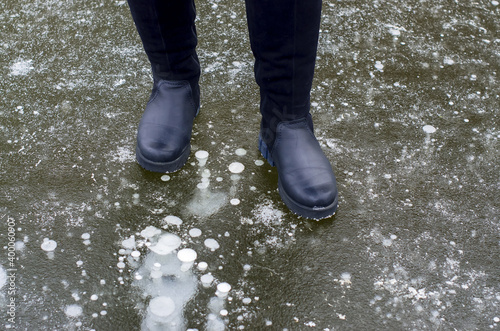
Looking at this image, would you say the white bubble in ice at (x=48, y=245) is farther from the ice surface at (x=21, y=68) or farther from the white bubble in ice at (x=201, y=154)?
the ice surface at (x=21, y=68)

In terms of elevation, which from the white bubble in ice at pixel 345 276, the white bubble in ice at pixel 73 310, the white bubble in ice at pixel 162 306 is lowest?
the white bubble in ice at pixel 345 276

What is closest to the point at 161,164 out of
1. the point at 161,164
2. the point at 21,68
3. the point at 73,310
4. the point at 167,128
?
the point at 161,164

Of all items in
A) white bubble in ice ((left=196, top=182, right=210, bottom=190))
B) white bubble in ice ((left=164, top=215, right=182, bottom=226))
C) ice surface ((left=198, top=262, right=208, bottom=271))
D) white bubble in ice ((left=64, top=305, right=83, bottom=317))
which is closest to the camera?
white bubble in ice ((left=64, top=305, right=83, bottom=317))

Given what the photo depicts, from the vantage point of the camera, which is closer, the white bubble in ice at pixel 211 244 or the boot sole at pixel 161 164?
the white bubble in ice at pixel 211 244

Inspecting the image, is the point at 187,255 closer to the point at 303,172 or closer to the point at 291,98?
the point at 303,172

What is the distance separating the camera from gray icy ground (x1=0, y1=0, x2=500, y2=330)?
1.17 meters

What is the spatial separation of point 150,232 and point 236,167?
0.34 metres

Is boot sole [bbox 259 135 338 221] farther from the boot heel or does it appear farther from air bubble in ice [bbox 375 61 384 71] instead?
air bubble in ice [bbox 375 61 384 71]

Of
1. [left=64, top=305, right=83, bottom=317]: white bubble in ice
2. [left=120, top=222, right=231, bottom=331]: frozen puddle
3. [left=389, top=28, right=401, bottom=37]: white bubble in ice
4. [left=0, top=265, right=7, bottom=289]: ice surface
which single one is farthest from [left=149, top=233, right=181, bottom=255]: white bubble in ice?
[left=389, top=28, right=401, bottom=37]: white bubble in ice

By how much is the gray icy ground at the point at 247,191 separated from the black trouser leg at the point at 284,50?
0.23 meters

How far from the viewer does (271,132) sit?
145cm

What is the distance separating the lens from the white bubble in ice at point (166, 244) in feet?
4.19

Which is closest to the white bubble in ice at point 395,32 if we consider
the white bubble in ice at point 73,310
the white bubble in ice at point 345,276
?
the white bubble in ice at point 345,276

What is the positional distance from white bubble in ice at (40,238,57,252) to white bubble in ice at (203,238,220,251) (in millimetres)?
375
